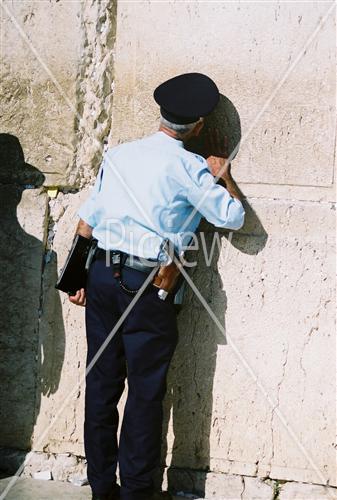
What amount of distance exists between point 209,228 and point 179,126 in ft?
1.79

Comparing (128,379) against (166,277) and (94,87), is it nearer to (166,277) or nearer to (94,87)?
(166,277)

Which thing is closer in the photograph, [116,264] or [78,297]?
[116,264]

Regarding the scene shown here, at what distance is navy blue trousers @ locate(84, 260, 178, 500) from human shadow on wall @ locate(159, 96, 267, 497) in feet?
0.88

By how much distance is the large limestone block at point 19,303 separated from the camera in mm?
3889

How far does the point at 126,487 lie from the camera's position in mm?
3521

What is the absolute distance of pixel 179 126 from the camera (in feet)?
11.2

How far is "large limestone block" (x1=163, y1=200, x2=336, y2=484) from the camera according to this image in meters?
3.62

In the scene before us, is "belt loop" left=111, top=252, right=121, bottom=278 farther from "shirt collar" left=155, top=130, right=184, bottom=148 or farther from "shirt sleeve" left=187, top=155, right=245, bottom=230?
"shirt collar" left=155, top=130, right=184, bottom=148

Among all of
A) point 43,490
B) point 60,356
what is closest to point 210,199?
point 60,356

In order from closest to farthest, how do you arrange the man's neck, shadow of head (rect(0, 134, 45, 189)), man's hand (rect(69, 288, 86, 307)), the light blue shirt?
the light blue shirt → the man's neck → man's hand (rect(69, 288, 86, 307)) → shadow of head (rect(0, 134, 45, 189))

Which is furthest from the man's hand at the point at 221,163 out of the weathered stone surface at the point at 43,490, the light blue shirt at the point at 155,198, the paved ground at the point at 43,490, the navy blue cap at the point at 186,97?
the weathered stone surface at the point at 43,490

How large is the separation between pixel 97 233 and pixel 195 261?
52cm

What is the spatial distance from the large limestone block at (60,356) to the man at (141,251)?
0.28m

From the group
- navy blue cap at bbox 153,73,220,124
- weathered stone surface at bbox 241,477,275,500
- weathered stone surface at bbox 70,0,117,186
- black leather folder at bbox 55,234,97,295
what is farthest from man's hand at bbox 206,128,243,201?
weathered stone surface at bbox 241,477,275,500
